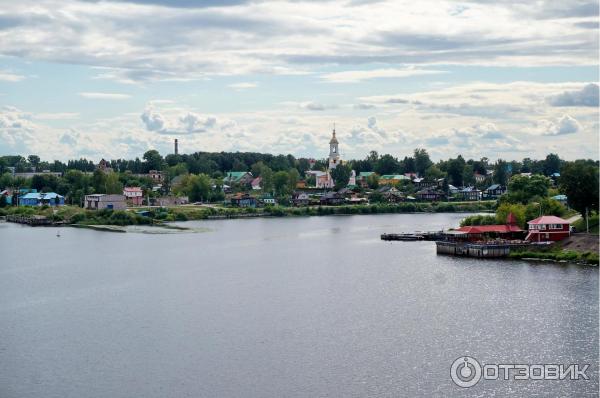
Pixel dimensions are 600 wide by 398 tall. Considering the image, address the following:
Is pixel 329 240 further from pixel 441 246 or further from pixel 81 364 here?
pixel 81 364

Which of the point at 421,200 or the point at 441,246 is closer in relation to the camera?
the point at 441,246

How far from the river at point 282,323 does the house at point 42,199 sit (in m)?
50.1

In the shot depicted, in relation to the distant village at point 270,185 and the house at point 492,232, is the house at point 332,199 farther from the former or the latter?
the house at point 492,232

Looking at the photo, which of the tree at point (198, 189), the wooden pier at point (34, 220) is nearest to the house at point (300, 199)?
the tree at point (198, 189)

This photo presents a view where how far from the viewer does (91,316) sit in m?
37.4

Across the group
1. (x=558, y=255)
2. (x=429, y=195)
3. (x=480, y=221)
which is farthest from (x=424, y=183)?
(x=558, y=255)

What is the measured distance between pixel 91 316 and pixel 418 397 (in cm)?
1779

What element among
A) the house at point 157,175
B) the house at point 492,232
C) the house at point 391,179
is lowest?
the house at point 492,232

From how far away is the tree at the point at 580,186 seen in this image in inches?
2318

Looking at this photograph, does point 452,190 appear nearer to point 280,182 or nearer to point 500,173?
point 500,173

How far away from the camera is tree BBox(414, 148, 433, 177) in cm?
16350

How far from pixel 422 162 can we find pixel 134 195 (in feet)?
226

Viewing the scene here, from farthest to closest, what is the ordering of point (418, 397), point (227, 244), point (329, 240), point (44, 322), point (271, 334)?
point (329, 240) → point (227, 244) → point (44, 322) → point (271, 334) → point (418, 397)

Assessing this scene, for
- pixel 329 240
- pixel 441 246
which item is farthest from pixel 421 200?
pixel 441 246
